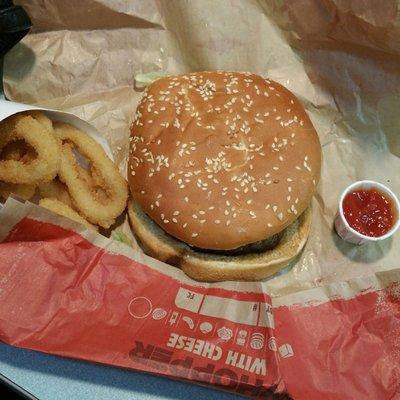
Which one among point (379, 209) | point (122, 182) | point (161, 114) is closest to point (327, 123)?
point (379, 209)

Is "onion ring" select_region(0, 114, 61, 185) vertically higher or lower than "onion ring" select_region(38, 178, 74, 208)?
higher

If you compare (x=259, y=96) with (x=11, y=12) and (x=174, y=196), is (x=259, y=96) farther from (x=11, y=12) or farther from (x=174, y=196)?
(x=11, y=12)

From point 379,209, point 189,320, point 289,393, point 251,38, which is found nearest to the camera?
point 289,393

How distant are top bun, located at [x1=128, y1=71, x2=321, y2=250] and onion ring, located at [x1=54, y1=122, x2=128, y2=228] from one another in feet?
0.36

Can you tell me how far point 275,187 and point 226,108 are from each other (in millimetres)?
311

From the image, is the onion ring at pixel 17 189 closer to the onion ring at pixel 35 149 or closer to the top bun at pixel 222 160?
the onion ring at pixel 35 149

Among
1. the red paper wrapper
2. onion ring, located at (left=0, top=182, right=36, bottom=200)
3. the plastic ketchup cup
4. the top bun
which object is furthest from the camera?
the plastic ketchup cup

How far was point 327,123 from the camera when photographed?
189cm

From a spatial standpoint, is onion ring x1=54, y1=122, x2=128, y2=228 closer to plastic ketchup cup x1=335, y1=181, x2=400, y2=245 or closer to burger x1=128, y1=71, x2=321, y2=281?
burger x1=128, y1=71, x2=321, y2=281

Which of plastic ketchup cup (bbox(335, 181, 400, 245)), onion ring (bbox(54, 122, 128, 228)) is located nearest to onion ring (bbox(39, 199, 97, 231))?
onion ring (bbox(54, 122, 128, 228))

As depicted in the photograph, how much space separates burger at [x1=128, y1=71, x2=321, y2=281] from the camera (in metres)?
1.41

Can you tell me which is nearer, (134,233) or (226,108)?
(226,108)

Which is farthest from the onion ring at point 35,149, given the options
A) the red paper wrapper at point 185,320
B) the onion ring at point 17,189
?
the red paper wrapper at point 185,320

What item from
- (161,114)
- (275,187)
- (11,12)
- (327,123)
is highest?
(11,12)
